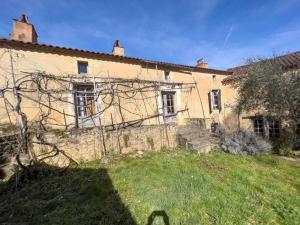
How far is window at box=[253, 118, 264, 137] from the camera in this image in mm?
13602

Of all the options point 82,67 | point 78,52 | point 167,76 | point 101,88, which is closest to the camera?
point 78,52

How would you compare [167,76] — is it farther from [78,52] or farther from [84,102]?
[78,52]

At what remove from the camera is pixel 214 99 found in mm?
15578

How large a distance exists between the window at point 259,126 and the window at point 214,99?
8.27 ft

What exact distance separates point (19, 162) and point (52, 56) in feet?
15.1

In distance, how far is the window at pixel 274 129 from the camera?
12.6 metres

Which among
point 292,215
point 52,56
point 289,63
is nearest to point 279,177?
point 292,215

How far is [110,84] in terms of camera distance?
10.4 meters

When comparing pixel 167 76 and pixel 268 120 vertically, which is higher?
pixel 167 76

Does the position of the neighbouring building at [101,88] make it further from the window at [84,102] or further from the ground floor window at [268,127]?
the ground floor window at [268,127]

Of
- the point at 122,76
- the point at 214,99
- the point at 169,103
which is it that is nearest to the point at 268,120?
the point at 214,99

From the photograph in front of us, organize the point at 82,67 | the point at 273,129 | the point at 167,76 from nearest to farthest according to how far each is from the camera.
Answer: the point at 82,67
the point at 273,129
the point at 167,76

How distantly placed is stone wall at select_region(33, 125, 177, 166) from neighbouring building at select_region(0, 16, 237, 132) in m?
0.82

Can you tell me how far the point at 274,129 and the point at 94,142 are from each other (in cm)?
1027
